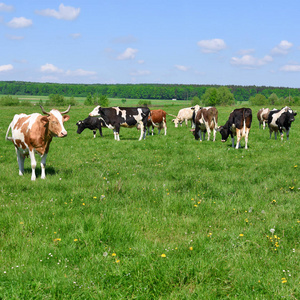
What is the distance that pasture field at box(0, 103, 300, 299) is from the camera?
13.0 ft

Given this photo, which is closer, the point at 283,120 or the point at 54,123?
the point at 54,123

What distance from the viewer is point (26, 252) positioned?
15.3 feet

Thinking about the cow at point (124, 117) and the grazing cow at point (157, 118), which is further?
the grazing cow at point (157, 118)

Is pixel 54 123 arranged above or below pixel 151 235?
above

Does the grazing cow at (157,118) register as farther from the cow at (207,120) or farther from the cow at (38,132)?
the cow at (38,132)

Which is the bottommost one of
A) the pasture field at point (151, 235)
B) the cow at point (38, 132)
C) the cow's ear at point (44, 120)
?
the pasture field at point (151, 235)

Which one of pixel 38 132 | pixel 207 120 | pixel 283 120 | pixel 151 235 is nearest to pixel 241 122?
pixel 207 120

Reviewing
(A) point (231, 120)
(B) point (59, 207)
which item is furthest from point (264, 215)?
(A) point (231, 120)

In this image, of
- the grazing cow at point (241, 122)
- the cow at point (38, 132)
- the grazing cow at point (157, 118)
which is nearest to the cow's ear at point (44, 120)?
the cow at point (38, 132)

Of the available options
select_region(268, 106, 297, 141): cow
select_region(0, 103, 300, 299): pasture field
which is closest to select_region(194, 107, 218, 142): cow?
select_region(268, 106, 297, 141): cow

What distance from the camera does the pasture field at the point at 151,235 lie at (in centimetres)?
396

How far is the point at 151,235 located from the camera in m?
5.44

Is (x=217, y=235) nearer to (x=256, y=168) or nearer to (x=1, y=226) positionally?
(x=1, y=226)

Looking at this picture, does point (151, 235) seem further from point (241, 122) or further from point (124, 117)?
point (124, 117)
